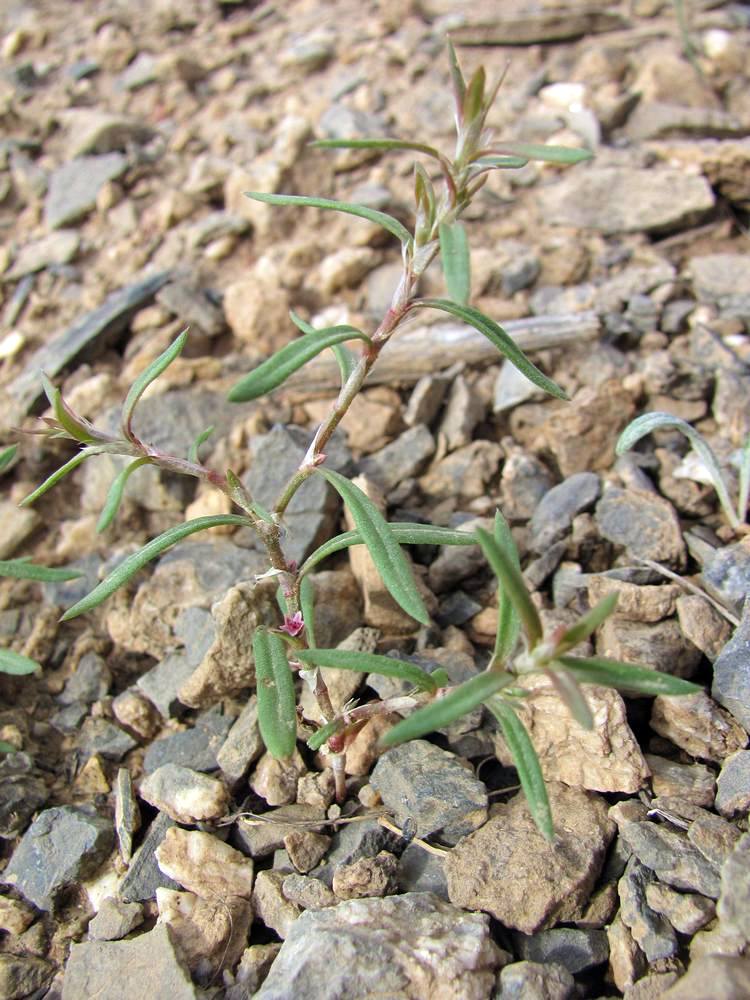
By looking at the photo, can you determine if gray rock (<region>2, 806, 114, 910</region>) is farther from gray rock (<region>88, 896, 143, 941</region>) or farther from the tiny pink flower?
the tiny pink flower

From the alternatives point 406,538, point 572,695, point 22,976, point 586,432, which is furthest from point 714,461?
point 22,976

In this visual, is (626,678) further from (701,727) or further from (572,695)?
(701,727)

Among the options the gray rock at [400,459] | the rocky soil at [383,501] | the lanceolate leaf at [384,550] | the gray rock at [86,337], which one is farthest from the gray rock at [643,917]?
the gray rock at [86,337]

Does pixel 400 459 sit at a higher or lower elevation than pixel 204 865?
higher

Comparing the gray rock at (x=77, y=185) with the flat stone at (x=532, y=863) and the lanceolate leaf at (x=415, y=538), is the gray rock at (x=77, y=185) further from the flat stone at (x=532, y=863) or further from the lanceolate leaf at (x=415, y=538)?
the flat stone at (x=532, y=863)

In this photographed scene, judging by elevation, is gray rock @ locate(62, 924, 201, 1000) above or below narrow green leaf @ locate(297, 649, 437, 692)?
below

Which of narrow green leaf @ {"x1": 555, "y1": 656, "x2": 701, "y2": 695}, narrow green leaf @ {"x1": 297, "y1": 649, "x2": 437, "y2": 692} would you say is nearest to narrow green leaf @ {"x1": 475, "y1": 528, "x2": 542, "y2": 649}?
narrow green leaf @ {"x1": 555, "y1": 656, "x2": 701, "y2": 695}
